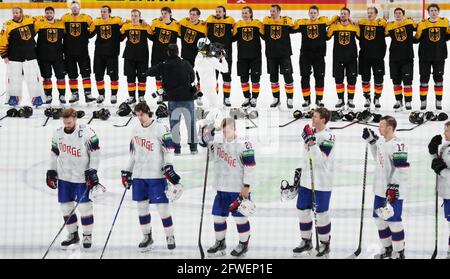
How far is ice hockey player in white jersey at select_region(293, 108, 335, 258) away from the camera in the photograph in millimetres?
Answer: 5980

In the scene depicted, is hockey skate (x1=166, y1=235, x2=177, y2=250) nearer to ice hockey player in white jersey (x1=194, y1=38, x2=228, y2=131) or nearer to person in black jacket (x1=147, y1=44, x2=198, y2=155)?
person in black jacket (x1=147, y1=44, x2=198, y2=155)

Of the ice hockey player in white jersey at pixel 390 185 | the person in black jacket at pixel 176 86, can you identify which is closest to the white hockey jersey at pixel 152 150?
the ice hockey player in white jersey at pixel 390 185

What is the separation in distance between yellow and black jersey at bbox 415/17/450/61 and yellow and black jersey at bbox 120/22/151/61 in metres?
2.97

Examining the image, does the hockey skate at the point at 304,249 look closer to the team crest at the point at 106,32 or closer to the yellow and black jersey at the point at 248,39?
the yellow and black jersey at the point at 248,39

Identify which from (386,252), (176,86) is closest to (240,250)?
(386,252)

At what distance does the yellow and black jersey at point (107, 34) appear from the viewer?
10555 millimetres

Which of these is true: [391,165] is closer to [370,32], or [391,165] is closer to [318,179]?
[318,179]

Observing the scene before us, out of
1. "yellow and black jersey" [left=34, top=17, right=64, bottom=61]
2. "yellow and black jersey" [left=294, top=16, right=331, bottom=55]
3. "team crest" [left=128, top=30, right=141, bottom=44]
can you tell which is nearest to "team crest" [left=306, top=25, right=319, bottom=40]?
"yellow and black jersey" [left=294, top=16, right=331, bottom=55]

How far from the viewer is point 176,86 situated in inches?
342

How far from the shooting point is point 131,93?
10.7 m

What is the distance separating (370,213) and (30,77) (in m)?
4.95

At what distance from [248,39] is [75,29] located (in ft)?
6.25
